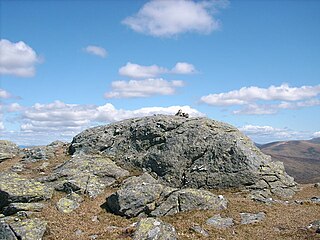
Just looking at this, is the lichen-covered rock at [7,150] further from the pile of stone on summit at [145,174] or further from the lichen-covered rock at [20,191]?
the lichen-covered rock at [20,191]

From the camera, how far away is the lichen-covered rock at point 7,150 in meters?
52.2

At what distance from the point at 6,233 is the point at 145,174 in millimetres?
18309

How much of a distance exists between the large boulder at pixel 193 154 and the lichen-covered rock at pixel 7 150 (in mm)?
11687

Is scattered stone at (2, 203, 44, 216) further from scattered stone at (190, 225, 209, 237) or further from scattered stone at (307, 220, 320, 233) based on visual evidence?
scattered stone at (307, 220, 320, 233)

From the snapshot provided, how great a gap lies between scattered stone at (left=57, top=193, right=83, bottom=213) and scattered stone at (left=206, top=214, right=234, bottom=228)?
1294 centimetres

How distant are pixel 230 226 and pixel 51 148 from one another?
120 feet

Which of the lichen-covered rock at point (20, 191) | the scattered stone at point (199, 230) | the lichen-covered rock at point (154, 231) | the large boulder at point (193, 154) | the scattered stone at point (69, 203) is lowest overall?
the scattered stone at point (199, 230)

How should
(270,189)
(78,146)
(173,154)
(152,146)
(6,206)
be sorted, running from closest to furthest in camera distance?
1. (6,206)
2. (270,189)
3. (173,154)
4. (152,146)
5. (78,146)

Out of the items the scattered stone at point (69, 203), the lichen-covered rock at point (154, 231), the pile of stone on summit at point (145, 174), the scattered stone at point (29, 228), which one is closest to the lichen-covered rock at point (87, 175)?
the pile of stone on summit at point (145, 174)

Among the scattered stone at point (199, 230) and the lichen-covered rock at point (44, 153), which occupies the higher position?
the lichen-covered rock at point (44, 153)

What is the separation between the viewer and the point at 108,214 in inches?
1198

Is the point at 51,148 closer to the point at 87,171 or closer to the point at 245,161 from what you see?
the point at 87,171

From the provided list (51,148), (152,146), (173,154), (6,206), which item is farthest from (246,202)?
(51,148)

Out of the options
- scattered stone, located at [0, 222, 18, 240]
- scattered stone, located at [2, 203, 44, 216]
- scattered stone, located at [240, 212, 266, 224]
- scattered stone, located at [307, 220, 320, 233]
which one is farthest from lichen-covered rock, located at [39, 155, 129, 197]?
scattered stone, located at [307, 220, 320, 233]
